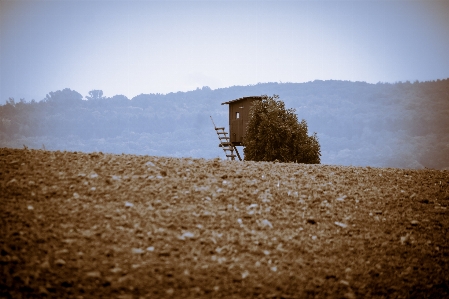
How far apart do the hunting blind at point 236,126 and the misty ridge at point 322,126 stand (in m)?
95.3

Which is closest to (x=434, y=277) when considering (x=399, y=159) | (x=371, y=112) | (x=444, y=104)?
(x=399, y=159)

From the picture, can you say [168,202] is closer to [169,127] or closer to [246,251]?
[246,251]

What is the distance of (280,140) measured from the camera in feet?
94.7

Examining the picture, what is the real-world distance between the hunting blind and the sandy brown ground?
27925 mm

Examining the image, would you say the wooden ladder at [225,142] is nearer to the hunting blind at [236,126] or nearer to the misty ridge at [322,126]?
the hunting blind at [236,126]

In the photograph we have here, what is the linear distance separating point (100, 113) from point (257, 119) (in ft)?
605

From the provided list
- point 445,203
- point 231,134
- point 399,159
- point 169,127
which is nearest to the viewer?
point 445,203

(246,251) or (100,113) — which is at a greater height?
(100,113)

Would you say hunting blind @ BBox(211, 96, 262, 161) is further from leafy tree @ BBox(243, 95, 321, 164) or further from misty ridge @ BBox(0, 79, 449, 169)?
misty ridge @ BBox(0, 79, 449, 169)

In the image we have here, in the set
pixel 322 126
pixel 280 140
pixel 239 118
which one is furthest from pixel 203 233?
pixel 322 126

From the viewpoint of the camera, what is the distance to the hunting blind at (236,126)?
37344 mm

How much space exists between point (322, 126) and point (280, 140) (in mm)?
143375

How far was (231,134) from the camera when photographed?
38.6 meters

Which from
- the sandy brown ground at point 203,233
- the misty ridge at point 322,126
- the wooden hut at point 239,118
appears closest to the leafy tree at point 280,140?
the wooden hut at point 239,118
